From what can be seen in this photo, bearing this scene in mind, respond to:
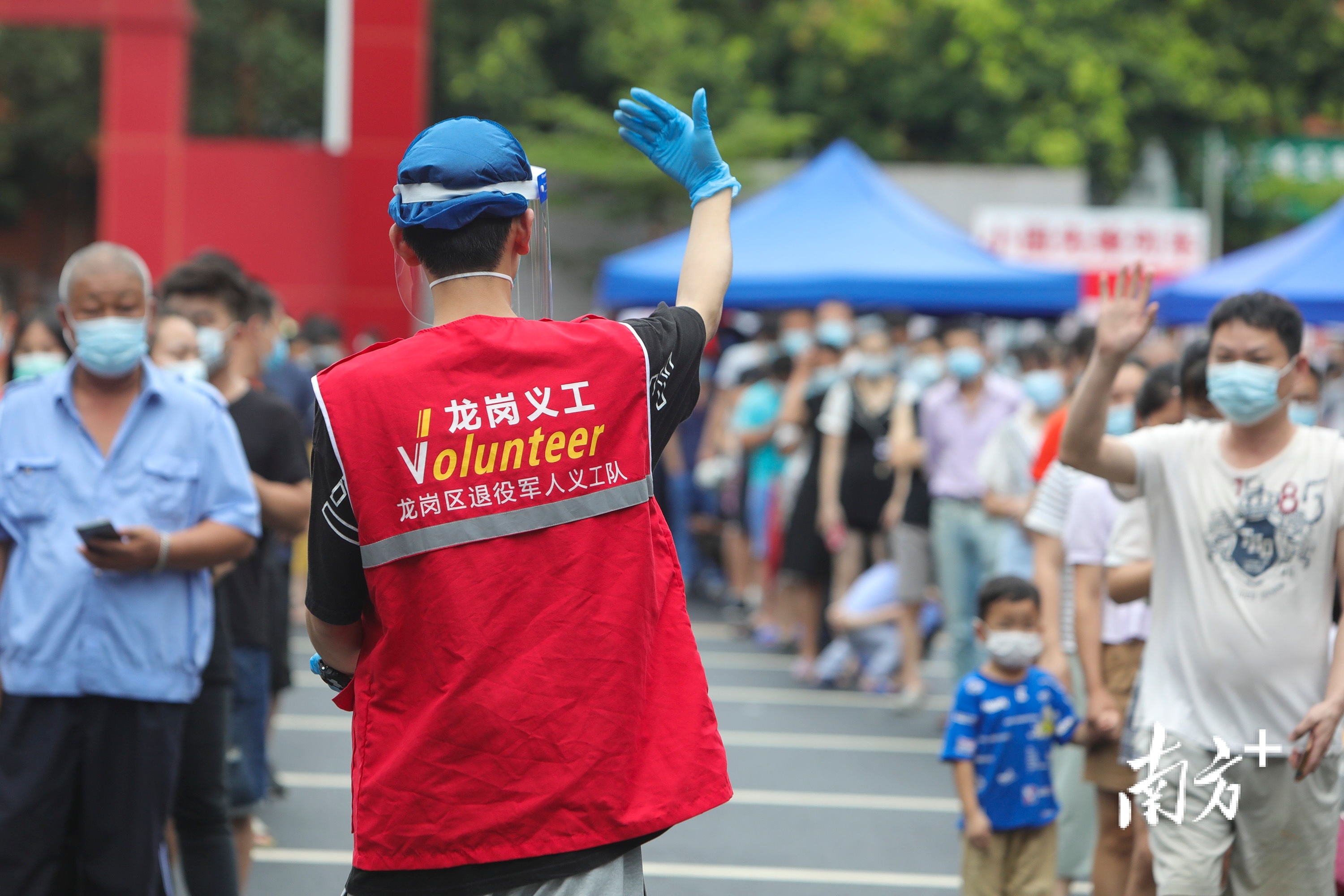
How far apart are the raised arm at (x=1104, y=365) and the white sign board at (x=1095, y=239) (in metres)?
15.2

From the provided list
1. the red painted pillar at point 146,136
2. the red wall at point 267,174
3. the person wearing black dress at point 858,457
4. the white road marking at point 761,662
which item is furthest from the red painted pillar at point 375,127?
the person wearing black dress at point 858,457

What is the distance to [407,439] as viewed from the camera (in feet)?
8.21

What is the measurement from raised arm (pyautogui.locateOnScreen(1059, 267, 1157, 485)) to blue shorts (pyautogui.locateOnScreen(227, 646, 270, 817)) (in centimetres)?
276

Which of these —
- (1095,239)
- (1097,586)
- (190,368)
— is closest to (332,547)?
→ (190,368)

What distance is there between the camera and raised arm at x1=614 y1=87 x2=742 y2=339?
289 centimetres

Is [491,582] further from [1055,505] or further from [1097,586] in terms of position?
[1055,505]

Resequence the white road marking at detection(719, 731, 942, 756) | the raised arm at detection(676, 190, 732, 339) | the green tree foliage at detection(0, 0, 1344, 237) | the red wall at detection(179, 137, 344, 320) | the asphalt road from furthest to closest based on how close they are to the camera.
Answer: the green tree foliage at detection(0, 0, 1344, 237)
the red wall at detection(179, 137, 344, 320)
the white road marking at detection(719, 731, 942, 756)
the asphalt road
the raised arm at detection(676, 190, 732, 339)

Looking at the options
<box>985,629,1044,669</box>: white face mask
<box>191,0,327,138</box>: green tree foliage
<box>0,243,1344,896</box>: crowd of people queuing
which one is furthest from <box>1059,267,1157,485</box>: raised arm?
<box>191,0,327,138</box>: green tree foliage

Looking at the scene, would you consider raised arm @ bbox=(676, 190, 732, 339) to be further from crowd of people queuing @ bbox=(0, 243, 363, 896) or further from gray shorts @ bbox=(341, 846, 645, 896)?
crowd of people queuing @ bbox=(0, 243, 363, 896)

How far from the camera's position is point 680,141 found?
3.05m

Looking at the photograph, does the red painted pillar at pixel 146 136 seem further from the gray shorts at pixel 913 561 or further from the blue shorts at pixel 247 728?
the blue shorts at pixel 247 728

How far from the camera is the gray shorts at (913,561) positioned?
997 cm

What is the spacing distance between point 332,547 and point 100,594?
1832mm

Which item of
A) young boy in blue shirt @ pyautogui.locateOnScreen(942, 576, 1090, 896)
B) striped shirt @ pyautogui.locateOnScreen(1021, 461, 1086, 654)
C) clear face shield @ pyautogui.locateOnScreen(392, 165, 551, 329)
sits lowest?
young boy in blue shirt @ pyautogui.locateOnScreen(942, 576, 1090, 896)
